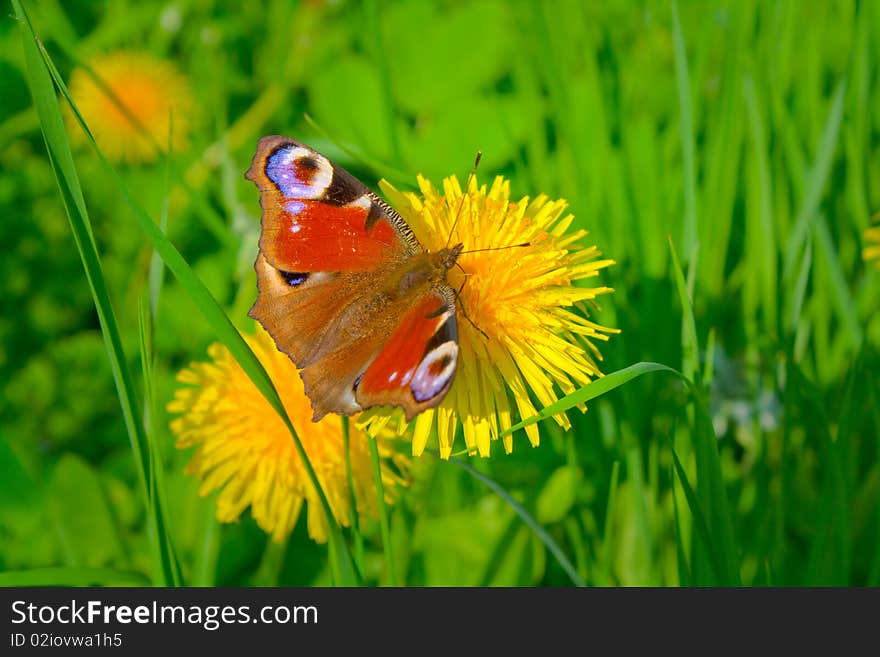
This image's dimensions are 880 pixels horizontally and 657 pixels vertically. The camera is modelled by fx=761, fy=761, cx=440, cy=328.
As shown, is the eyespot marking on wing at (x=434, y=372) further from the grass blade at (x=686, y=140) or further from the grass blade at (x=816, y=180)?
Answer: the grass blade at (x=816, y=180)

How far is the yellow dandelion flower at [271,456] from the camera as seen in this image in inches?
44.6

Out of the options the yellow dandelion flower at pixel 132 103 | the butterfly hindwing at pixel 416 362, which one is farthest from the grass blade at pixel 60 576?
the yellow dandelion flower at pixel 132 103

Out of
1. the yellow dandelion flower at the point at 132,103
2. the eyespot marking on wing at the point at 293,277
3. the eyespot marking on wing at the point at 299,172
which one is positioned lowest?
the eyespot marking on wing at the point at 293,277

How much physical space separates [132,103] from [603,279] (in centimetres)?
148

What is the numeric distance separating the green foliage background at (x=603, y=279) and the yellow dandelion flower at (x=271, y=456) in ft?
0.32

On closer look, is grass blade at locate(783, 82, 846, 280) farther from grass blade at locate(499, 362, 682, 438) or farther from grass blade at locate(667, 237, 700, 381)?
grass blade at locate(499, 362, 682, 438)

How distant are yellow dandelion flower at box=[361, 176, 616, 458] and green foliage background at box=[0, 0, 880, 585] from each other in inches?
6.3

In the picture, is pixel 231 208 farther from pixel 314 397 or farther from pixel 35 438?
pixel 314 397

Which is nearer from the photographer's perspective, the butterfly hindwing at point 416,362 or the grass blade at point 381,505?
the butterfly hindwing at point 416,362

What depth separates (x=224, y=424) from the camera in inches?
45.6

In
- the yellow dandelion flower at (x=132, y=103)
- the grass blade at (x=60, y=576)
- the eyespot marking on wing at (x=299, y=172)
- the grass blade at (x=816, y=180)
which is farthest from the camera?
the yellow dandelion flower at (x=132, y=103)

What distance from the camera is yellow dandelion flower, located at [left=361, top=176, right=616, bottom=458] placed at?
984mm

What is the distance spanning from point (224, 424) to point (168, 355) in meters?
0.75

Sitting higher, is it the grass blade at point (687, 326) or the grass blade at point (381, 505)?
the grass blade at point (687, 326)
